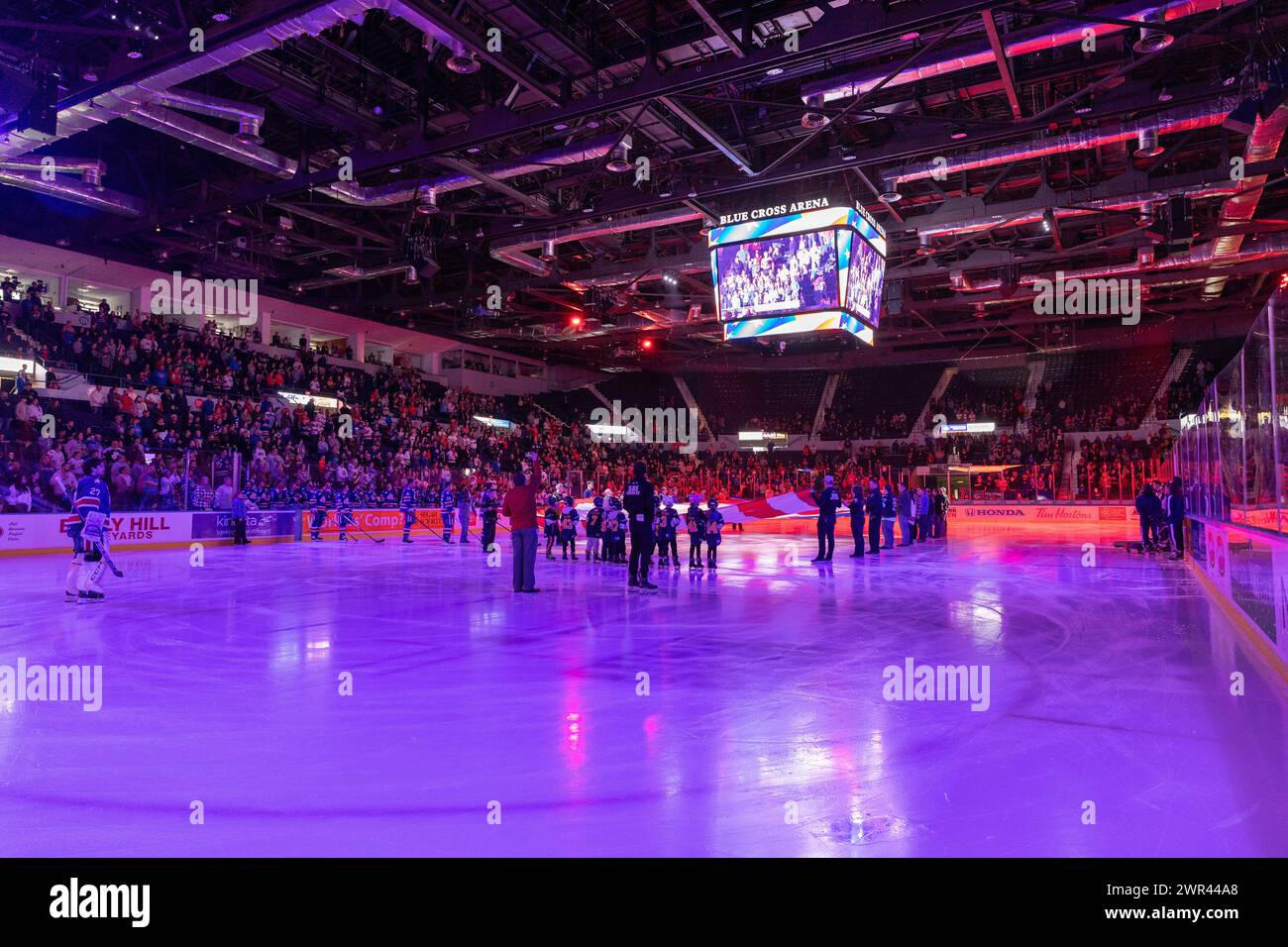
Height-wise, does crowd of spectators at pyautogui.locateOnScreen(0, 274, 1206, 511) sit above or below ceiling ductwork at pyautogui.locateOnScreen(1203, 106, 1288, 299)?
below

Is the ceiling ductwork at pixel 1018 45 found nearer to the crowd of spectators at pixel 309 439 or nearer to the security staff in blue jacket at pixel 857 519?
the security staff in blue jacket at pixel 857 519

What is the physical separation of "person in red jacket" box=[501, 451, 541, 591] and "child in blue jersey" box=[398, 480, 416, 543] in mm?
12468

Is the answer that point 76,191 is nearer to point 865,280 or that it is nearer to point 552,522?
point 552,522

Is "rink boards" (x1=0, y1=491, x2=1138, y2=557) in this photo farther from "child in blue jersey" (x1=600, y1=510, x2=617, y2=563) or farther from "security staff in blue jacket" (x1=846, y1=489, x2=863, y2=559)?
"child in blue jersey" (x1=600, y1=510, x2=617, y2=563)

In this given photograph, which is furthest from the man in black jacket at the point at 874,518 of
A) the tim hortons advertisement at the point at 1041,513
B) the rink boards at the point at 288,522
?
the tim hortons advertisement at the point at 1041,513

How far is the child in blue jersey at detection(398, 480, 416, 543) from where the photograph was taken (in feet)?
76.0

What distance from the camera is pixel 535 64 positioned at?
42.9 feet

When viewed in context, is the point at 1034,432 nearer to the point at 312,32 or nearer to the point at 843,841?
the point at 312,32

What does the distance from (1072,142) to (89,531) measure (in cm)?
1583

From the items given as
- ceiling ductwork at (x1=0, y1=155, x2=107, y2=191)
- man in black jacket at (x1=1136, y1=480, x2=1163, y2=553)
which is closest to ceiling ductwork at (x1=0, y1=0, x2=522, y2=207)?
ceiling ductwork at (x1=0, y1=155, x2=107, y2=191)

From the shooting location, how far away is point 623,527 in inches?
582

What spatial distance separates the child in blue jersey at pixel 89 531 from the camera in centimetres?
951

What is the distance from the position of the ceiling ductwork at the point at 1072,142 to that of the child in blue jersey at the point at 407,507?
15292 millimetres

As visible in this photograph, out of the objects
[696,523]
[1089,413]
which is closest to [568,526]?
[696,523]
